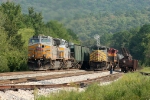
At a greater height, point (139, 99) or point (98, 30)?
point (98, 30)

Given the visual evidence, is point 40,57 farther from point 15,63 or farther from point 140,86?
point 140,86

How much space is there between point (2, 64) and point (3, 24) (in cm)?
1718

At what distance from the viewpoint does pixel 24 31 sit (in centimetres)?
5184

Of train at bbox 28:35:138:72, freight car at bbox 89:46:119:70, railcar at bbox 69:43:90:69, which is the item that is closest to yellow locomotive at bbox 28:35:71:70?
train at bbox 28:35:138:72

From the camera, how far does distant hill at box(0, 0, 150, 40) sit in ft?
87.8

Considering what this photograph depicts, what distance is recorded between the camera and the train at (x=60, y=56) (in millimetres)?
26203

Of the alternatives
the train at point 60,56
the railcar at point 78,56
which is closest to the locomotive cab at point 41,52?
the train at point 60,56

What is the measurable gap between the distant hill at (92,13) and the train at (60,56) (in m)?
2.62

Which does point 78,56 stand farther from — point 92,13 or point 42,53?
point 92,13

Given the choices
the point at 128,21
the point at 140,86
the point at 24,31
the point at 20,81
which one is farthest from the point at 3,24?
the point at 128,21

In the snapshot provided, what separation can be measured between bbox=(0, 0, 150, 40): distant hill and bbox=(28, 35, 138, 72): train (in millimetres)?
2622

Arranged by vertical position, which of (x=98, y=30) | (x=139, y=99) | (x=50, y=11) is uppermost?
(x=98, y=30)

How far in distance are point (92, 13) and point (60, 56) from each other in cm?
4782

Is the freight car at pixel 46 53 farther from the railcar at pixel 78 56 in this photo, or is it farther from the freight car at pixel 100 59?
the freight car at pixel 100 59
